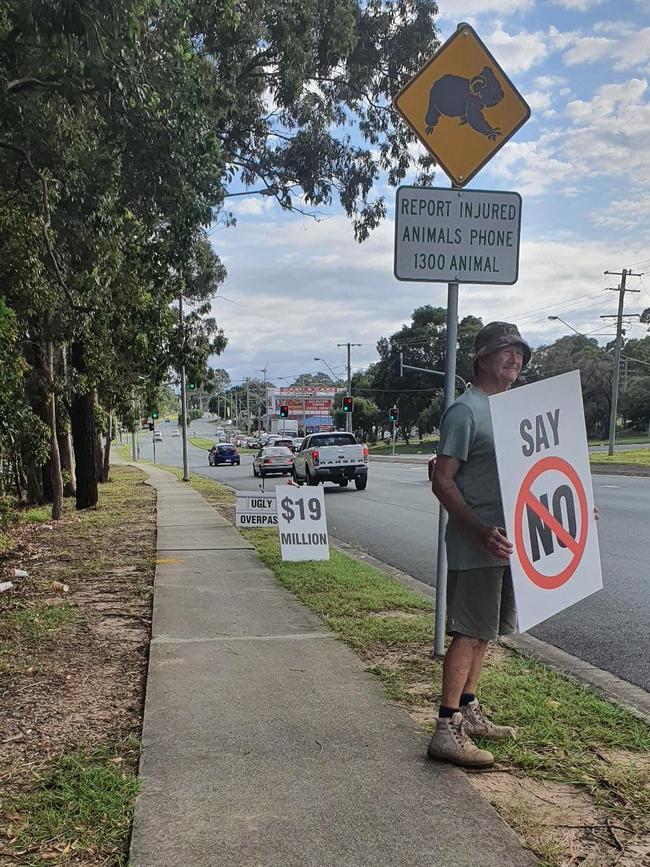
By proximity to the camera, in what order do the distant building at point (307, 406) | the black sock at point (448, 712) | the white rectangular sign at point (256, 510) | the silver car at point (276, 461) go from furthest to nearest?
the distant building at point (307, 406)
the silver car at point (276, 461)
the white rectangular sign at point (256, 510)
the black sock at point (448, 712)

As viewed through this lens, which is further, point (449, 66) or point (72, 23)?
point (72, 23)

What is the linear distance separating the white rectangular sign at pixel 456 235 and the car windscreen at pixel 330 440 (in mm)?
18137

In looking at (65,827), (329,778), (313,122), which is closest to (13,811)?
(65,827)

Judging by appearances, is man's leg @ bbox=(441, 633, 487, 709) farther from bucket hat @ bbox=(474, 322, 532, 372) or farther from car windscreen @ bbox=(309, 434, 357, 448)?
car windscreen @ bbox=(309, 434, 357, 448)

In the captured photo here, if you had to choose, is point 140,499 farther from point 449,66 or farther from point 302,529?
point 449,66

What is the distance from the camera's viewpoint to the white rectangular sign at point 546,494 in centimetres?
340

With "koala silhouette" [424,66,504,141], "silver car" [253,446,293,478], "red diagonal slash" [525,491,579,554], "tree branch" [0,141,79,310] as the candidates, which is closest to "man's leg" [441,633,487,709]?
"red diagonal slash" [525,491,579,554]

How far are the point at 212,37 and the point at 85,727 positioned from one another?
32.1ft

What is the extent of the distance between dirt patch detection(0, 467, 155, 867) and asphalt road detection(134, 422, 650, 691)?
125 inches

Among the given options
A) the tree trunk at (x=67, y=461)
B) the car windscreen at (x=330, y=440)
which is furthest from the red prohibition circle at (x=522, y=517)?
the car windscreen at (x=330, y=440)

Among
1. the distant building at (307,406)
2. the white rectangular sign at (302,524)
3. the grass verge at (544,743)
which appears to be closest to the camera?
the grass verge at (544,743)

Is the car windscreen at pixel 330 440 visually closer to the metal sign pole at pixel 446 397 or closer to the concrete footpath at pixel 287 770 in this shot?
the concrete footpath at pixel 287 770

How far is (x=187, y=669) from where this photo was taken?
4.77 meters

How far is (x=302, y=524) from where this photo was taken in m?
9.09
